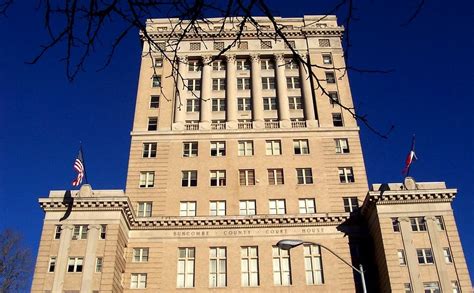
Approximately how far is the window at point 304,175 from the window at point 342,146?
4.37 meters

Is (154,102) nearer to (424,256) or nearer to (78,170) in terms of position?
(78,170)

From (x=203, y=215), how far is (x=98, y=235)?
10772 millimetres

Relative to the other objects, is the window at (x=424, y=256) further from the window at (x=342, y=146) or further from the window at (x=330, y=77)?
the window at (x=330, y=77)

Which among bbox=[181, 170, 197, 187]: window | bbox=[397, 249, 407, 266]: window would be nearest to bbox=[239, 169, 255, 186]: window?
bbox=[181, 170, 197, 187]: window

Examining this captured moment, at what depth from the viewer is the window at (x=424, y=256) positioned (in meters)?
44.7

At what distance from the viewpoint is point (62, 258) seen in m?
45.6

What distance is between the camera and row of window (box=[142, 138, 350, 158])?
189 ft

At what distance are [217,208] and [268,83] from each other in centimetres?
1910

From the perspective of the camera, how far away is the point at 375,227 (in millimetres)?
47938

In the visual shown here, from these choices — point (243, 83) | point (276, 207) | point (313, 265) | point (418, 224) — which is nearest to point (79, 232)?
point (276, 207)

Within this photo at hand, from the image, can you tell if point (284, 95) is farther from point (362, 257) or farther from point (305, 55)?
point (362, 257)

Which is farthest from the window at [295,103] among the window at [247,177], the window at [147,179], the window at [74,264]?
the window at [74,264]

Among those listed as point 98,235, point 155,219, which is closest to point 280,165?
point 155,219

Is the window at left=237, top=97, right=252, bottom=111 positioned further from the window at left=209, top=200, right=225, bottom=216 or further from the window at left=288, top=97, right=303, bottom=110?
the window at left=209, top=200, right=225, bottom=216
